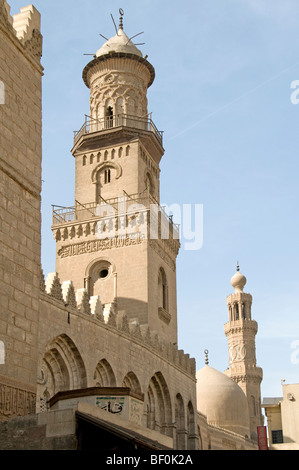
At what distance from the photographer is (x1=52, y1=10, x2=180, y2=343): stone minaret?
85.3ft

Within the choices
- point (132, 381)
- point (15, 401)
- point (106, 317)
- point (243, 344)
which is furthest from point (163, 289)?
point (243, 344)

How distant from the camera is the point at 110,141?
1148 inches

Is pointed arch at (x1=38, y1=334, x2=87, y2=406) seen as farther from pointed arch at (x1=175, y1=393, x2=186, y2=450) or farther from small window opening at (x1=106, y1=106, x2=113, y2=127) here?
small window opening at (x1=106, y1=106, x2=113, y2=127)

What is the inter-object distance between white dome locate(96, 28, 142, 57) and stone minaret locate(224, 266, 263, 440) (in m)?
26.4

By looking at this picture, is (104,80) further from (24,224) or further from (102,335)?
(24,224)

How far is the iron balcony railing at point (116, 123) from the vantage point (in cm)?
2925

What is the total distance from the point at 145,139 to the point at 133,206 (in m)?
3.84

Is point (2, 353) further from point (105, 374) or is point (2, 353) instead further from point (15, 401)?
point (105, 374)

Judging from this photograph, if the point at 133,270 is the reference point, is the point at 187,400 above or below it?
below

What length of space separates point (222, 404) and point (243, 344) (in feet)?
39.5

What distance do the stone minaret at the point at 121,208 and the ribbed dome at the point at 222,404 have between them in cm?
1299

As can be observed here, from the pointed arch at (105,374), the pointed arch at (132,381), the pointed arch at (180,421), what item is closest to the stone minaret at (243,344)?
the pointed arch at (180,421)
